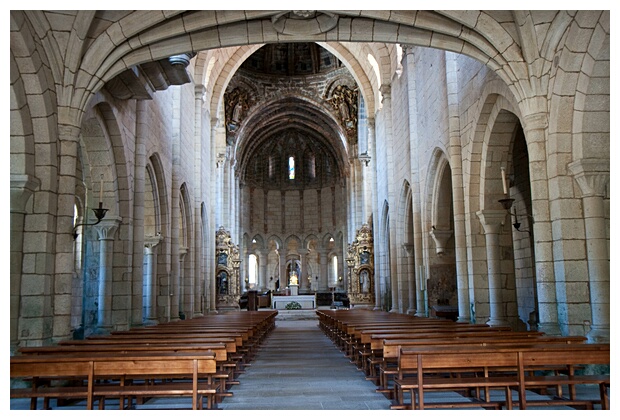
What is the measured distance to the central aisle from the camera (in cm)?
671

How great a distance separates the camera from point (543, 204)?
9016 mm

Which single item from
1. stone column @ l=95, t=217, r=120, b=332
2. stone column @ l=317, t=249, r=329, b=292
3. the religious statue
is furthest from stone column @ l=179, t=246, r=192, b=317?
stone column @ l=317, t=249, r=329, b=292

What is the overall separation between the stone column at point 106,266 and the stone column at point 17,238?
4096 millimetres

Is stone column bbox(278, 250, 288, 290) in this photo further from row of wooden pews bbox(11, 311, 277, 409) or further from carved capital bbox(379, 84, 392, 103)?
row of wooden pews bbox(11, 311, 277, 409)

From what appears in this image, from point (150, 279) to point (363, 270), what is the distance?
19.6 meters

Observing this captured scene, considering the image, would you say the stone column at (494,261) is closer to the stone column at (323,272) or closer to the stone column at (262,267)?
the stone column at (323,272)

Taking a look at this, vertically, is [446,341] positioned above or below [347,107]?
below

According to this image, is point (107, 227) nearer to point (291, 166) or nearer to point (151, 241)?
point (151, 241)

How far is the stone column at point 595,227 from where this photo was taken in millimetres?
8281

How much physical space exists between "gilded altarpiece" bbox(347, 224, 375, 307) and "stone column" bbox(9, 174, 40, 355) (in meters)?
26.2

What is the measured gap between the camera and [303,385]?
8.03 metres

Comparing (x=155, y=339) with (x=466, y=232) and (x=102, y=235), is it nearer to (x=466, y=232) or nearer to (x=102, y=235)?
(x=102, y=235)

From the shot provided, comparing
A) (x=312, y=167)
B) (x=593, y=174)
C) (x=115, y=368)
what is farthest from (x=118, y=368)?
(x=312, y=167)
